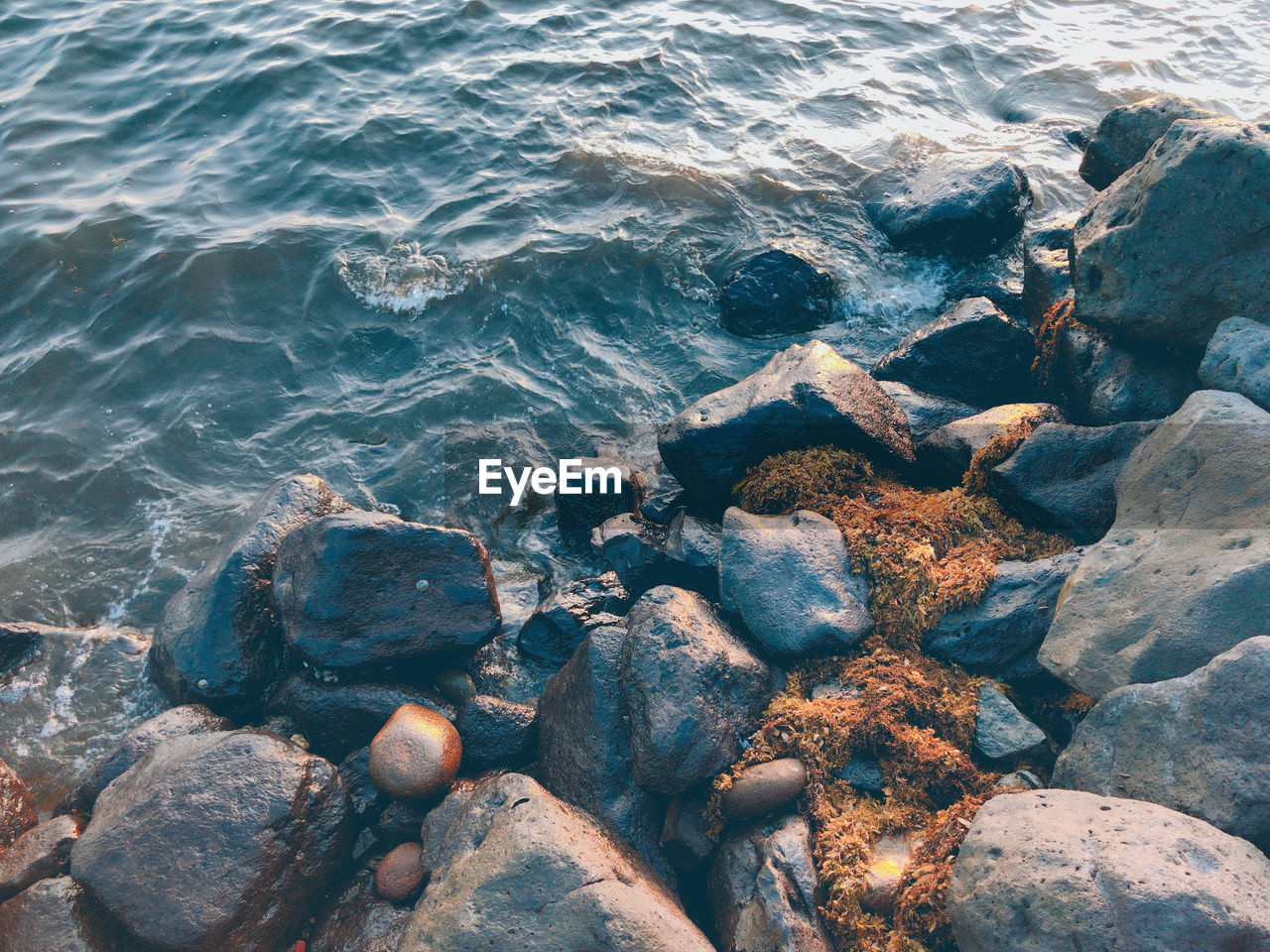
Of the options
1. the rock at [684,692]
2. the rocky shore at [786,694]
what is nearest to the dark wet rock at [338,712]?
the rocky shore at [786,694]

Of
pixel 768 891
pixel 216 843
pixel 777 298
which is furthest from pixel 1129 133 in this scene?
pixel 216 843

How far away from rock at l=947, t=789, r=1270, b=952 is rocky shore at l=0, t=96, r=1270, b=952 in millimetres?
13

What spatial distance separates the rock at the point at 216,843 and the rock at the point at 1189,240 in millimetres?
5908

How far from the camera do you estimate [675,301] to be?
8422 mm

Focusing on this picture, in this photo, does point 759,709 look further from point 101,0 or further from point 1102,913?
point 101,0

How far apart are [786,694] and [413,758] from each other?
2.21 meters

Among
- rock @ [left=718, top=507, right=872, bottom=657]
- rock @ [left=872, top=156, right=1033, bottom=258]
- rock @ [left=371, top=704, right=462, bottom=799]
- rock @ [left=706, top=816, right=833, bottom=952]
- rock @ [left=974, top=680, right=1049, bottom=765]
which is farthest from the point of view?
rock @ [left=872, top=156, right=1033, bottom=258]

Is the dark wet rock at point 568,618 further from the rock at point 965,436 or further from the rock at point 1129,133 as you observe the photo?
the rock at point 1129,133

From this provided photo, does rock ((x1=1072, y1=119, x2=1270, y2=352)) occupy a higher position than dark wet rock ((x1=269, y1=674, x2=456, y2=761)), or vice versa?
rock ((x1=1072, y1=119, x2=1270, y2=352))

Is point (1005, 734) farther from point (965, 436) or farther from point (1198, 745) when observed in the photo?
point (965, 436)

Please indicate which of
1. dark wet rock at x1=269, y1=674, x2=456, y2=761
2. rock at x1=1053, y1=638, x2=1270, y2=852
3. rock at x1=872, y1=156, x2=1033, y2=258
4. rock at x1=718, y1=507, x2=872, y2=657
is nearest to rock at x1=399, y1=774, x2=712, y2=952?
dark wet rock at x1=269, y1=674, x2=456, y2=761

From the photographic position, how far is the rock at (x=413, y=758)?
4.31 metres

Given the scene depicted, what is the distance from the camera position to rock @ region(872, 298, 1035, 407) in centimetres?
625

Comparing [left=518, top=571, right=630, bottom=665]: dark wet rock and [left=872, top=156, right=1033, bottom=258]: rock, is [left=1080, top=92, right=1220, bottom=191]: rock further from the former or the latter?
[left=518, top=571, right=630, bottom=665]: dark wet rock
